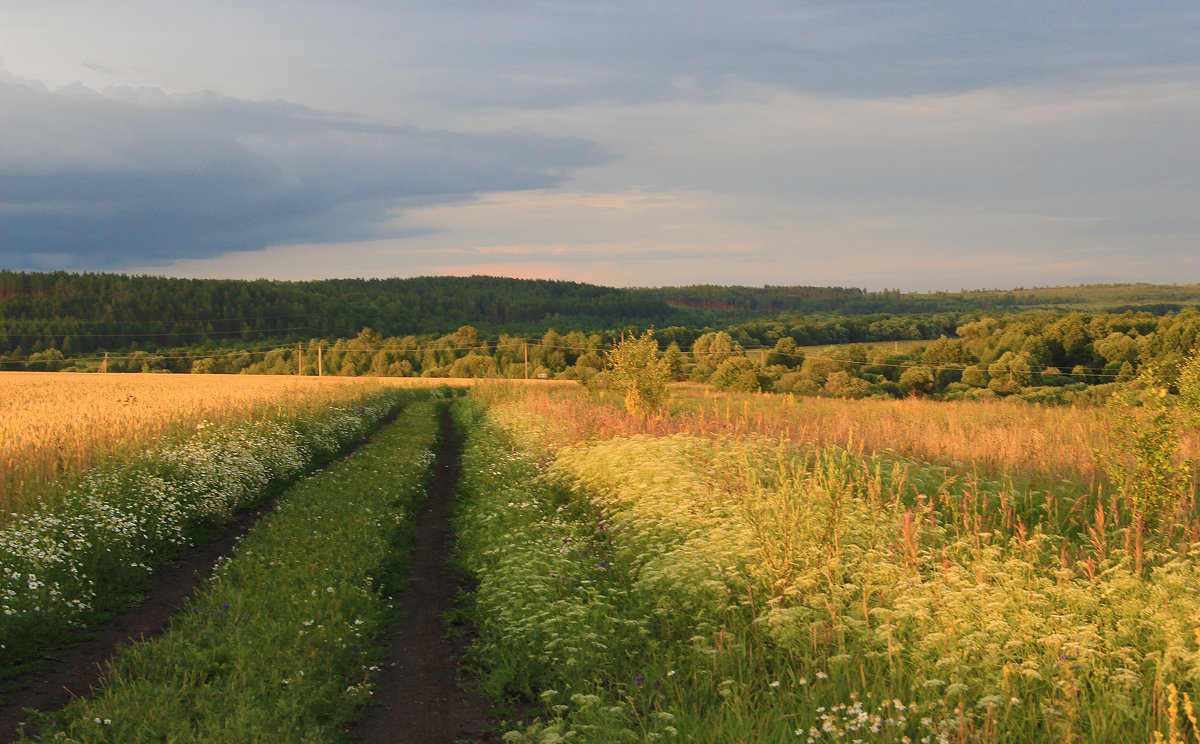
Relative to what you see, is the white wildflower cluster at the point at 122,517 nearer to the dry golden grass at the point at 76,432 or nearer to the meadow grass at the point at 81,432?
the meadow grass at the point at 81,432

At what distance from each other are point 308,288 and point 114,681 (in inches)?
5460

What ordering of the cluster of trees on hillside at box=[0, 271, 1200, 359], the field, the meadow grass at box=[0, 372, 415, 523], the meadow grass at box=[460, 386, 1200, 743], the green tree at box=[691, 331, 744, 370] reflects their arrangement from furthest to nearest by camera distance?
1. the cluster of trees on hillside at box=[0, 271, 1200, 359]
2. the green tree at box=[691, 331, 744, 370]
3. the meadow grass at box=[0, 372, 415, 523]
4. the field
5. the meadow grass at box=[460, 386, 1200, 743]

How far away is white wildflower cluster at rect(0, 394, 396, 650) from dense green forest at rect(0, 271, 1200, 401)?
1086 centimetres

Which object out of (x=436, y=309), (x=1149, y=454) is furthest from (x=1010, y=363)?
(x=436, y=309)

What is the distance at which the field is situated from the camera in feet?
14.9

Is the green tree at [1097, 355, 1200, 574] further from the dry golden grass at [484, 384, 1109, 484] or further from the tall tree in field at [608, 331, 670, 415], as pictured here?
the tall tree in field at [608, 331, 670, 415]

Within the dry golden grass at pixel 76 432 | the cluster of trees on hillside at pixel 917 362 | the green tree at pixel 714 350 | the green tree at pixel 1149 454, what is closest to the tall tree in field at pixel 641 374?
the dry golden grass at pixel 76 432

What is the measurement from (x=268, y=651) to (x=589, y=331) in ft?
339

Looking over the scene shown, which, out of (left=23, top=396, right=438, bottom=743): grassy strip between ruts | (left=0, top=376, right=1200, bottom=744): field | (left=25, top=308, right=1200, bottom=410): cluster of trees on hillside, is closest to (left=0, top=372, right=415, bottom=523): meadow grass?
(left=0, top=376, right=1200, bottom=744): field

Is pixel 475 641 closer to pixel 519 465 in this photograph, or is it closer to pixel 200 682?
pixel 200 682

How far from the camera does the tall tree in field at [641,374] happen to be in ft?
62.7

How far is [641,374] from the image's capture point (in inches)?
758

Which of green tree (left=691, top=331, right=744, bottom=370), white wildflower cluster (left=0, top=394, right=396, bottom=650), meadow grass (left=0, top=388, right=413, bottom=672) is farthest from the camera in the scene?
green tree (left=691, top=331, right=744, bottom=370)

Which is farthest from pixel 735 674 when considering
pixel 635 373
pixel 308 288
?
pixel 308 288
